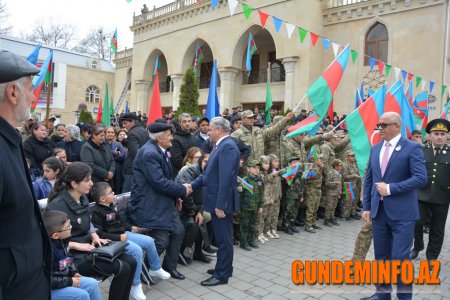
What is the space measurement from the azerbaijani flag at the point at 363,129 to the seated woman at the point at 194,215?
230 cm

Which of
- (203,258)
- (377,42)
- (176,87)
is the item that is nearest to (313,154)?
(203,258)

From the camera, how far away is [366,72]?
56.5 ft

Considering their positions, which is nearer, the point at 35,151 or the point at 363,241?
the point at 363,241

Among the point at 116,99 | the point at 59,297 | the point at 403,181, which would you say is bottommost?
the point at 59,297

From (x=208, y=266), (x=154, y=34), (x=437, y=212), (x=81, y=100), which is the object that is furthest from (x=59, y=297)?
(x=81, y=100)

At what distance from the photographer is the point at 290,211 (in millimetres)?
7250

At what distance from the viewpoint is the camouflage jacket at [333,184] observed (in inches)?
310

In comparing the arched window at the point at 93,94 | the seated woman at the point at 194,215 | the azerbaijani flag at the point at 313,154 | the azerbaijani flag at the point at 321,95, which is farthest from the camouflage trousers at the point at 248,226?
the arched window at the point at 93,94

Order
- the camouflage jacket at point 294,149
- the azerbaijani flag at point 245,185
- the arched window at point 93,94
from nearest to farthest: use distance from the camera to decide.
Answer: the azerbaijani flag at point 245,185
the camouflage jacket at point 294,149
the arched window at point 93,94

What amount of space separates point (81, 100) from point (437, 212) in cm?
3786

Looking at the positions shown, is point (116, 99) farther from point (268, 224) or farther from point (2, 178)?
point (2, 178)

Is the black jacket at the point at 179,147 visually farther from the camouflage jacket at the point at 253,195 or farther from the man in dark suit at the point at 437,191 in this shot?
the man in dark suit at the point at 437,191

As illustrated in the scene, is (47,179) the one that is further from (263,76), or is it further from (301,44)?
(263,76)

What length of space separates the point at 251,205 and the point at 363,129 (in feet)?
7.21
